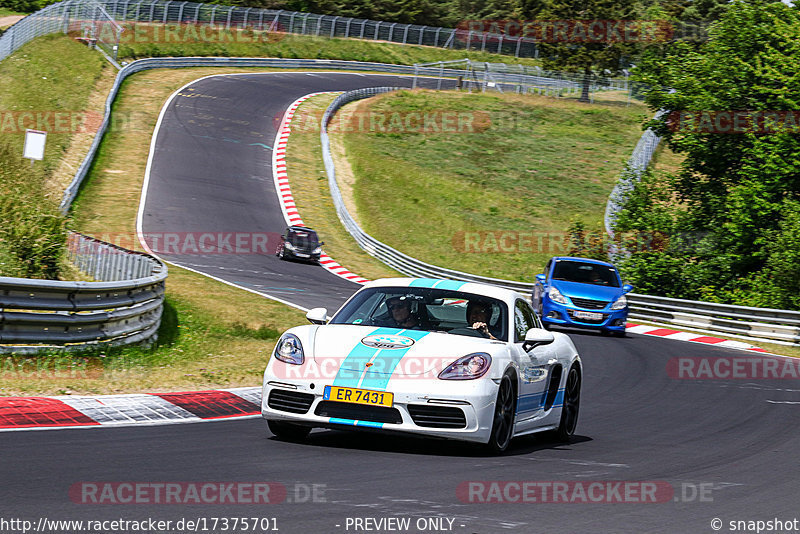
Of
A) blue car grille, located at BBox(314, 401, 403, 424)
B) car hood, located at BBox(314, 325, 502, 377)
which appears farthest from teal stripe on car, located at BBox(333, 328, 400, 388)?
blue car grille, located at BBox(314, 401, 403, 424)

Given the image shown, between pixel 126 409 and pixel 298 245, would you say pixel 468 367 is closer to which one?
pixel 126 409

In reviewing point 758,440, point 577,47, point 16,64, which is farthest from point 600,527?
point 577,47

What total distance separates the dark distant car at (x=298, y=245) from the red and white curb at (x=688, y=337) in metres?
10.6

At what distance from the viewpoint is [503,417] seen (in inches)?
319

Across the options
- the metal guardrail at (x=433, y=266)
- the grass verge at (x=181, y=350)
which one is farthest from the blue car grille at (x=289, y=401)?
the metal guardrail at (x=433, y=266)

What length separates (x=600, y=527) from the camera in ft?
19.1

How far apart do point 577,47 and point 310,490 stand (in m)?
77.2

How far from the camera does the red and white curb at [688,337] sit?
79.2 feet

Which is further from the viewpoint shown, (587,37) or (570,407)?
(587,37)

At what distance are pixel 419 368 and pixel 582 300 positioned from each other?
1513 cm

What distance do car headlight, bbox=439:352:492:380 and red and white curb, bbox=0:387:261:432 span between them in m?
2.64

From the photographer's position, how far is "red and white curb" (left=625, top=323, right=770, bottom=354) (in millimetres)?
24144

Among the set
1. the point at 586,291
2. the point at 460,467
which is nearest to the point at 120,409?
the point at 460,467

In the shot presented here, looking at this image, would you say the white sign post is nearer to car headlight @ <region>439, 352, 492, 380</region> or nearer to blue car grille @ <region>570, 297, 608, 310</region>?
blue car grille @ <region>570, 297, 608, 310</region>
